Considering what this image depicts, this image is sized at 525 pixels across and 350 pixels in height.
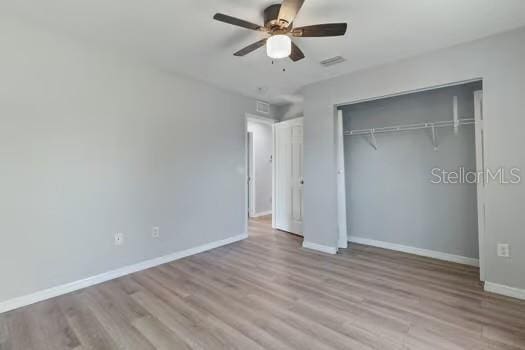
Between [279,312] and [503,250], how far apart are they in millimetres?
2272

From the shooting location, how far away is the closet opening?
321 centimetres

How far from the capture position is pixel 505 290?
8.03ft

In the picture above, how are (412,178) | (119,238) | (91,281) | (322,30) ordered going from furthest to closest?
(412,178)
(119,238)
(91,281)
(322,30)

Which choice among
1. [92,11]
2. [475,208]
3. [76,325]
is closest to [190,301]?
[76,325]

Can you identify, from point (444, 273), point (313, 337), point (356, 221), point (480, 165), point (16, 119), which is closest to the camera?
point (313, 337)

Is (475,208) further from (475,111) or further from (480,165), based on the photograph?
(475,111)

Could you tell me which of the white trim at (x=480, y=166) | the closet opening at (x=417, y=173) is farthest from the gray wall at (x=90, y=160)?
the white trim at (x=480, y=166)

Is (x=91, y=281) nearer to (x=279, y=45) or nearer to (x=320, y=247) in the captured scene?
(x=320, y=247)

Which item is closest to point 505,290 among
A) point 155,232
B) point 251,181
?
point 155,232

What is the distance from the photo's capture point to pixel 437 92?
135 inches

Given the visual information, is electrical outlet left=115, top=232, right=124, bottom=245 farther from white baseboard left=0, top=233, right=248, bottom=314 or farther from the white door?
the white door

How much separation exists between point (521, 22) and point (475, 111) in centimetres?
90

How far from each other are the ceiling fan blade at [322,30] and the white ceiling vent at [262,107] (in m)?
2.63

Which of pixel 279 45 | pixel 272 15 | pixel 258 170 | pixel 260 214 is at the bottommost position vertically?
pixel 260 214
